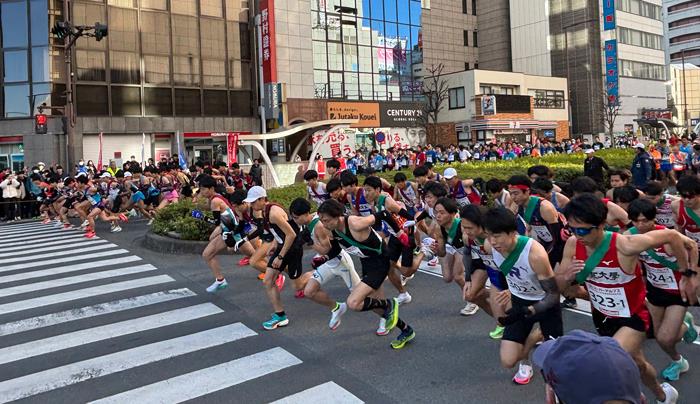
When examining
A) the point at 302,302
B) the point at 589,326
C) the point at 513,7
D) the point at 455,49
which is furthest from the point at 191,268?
the point at 513,7

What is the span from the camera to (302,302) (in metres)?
8.20

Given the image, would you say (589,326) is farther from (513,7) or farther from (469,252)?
(513,7)

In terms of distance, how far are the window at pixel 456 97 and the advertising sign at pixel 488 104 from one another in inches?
83.8

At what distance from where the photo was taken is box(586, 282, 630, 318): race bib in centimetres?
406

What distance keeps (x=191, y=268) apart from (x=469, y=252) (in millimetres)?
6447

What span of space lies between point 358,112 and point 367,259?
34.8 metres

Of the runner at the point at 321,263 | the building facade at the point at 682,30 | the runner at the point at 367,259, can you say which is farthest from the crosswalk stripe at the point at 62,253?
→ the building facade at the point at 682,30

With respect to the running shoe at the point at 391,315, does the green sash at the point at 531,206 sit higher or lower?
higher

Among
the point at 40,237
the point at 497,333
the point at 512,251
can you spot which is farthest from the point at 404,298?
the point at 40,237

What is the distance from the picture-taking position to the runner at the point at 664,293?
4594mm

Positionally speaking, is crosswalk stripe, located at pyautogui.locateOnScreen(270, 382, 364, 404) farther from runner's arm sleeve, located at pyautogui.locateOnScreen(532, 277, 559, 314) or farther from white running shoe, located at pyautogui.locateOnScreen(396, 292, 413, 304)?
white running shoe, located at pyautogui.locateOnScreen(396, 292, 413, 304)

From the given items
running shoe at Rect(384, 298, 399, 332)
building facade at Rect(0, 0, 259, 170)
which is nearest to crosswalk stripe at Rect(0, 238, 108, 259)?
running shoe at Rect(384, 298, 399, 332)

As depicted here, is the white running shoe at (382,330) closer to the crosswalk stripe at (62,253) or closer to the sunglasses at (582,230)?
the sunglasses at (582,230)

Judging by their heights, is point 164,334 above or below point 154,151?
below
